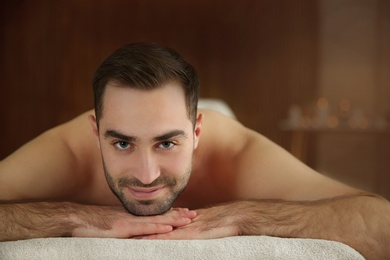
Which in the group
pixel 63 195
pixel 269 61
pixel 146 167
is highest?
pixel 269 61

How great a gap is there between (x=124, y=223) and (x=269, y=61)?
172 centimetres

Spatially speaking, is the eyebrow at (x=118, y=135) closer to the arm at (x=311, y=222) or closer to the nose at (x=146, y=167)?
the nose at (x=146, y=167)

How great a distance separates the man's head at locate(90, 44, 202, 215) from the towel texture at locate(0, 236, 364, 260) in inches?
4.7

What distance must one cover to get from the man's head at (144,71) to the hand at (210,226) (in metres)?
0.13

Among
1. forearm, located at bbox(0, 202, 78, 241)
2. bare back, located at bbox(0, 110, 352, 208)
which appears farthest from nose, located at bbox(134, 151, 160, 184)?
bare back, located at bbox(0, 110, 352, 208)

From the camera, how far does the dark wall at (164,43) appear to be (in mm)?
1848

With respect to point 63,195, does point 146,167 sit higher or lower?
higher

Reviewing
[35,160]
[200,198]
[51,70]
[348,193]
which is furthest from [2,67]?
[348,193]

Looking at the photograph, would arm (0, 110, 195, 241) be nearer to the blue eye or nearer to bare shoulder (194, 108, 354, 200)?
the blue eye

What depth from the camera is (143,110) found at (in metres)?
0.69

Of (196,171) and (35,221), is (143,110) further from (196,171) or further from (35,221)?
(196,171)

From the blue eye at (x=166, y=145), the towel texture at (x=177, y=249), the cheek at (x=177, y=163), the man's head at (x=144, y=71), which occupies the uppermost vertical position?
the man's head at (x=144, y=71)

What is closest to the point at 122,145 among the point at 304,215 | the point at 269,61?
the point at 304,215

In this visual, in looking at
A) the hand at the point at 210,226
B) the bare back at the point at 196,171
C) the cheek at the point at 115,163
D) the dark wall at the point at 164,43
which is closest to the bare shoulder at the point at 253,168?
the bare back at the point at 196,171
